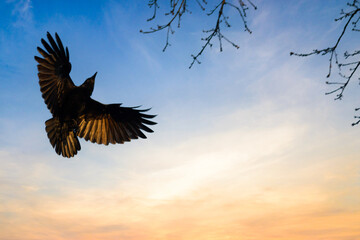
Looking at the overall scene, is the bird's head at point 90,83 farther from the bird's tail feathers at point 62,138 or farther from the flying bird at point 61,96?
the bird's tail feathers at point 62,138

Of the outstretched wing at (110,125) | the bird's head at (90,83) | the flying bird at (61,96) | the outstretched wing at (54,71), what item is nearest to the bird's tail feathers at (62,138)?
the flying bird at (61,96)

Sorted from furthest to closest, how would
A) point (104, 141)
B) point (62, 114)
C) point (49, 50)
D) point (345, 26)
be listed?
point (104, 141), point (49, 50), point (62, 114), point (345, 26)

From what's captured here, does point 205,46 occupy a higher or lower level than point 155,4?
lower

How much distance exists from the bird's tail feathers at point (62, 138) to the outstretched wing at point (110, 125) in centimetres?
91

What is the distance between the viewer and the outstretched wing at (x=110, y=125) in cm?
615

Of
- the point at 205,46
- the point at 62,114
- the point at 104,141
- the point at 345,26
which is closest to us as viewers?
the point at 345,26

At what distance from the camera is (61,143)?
5.04 m

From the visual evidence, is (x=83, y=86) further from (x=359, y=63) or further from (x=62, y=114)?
(x=359, y=63)

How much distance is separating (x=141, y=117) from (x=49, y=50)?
2.30m

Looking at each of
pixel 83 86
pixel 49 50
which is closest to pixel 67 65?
pixel 49 50

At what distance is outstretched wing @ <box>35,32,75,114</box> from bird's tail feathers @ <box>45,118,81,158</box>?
1.64 ft

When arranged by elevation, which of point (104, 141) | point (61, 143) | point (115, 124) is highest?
point (115, 124)

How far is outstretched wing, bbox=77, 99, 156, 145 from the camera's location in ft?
20.2

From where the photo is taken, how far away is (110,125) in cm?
633
